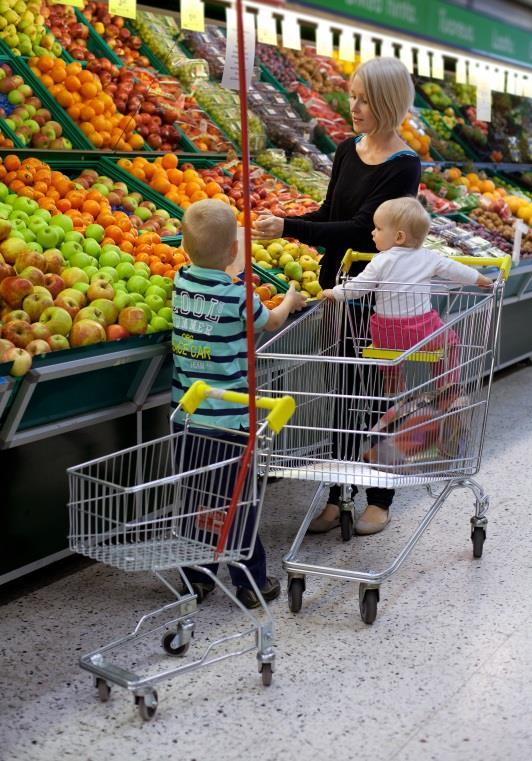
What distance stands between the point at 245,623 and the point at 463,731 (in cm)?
87

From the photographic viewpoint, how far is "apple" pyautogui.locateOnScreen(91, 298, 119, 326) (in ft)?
11.6

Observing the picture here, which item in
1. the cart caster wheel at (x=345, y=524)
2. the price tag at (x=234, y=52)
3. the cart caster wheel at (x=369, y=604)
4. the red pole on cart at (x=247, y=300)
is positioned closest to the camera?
the red pole on cart at (x=247, y=300)

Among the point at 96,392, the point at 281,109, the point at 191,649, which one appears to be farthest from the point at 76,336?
the point at 281,109

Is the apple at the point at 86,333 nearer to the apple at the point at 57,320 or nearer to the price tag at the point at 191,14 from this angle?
the apple at the point at 57,320

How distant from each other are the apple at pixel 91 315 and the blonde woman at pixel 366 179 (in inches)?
26.7

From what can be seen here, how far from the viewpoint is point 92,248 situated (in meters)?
3.93

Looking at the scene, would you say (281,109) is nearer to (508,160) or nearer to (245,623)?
(508,160)

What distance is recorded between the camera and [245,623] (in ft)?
10.7

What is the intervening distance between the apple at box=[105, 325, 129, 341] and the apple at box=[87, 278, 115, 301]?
6.3 inches

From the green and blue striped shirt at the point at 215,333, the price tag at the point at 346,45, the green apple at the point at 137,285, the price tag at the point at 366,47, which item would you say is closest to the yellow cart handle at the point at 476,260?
the green and blue striped shirt at the point at 215,333

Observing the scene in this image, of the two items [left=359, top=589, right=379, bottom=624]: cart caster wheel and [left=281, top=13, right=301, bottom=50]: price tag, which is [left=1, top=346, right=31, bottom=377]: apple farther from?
[left=281, top=13, right=301, bottom=50]: price tag

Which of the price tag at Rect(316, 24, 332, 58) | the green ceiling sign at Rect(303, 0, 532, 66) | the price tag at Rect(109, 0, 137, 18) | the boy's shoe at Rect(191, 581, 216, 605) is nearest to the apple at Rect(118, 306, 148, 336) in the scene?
the boy's shoe at Rect(191, 581, 216, 605)

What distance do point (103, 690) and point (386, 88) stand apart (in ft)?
7.87

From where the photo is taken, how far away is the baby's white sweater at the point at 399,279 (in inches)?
141
